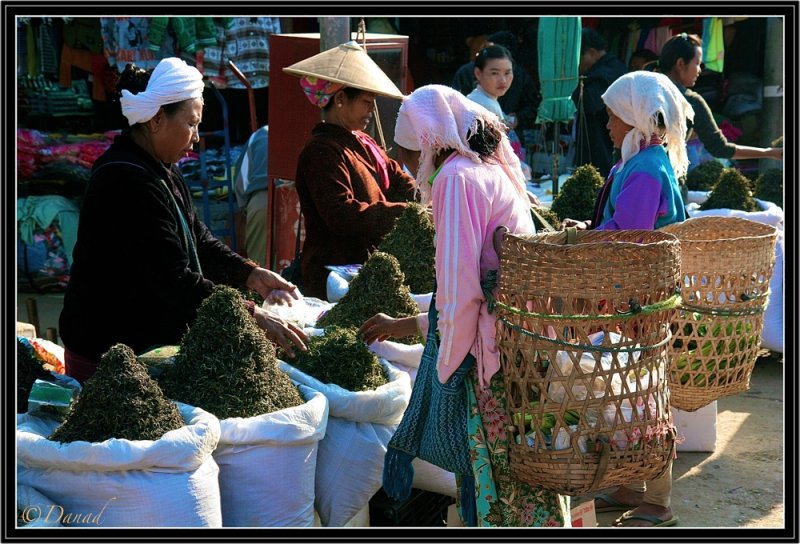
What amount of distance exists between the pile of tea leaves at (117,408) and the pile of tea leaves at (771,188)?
5.20 metres

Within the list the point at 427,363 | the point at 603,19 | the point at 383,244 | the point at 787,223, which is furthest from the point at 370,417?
the point at 603,19

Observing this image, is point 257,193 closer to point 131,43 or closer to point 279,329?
point 131,43

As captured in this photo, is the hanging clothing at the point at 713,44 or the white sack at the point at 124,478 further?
the hanging clothing at the point at 713,44

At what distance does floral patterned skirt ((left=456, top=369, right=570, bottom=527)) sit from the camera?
2.63 m

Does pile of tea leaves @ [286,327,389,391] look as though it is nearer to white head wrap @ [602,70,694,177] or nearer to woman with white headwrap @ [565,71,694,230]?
woman with white headwrap @ [565,71,694,230]

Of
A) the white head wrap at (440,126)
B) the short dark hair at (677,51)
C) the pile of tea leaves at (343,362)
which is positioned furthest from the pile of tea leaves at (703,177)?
the white head wrap at (440,126)

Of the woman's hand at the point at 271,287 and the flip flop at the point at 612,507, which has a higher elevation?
the woman's hand at the point at 271,287

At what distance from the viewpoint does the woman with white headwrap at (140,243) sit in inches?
114

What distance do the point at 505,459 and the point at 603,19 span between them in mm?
8340

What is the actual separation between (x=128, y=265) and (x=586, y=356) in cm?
144

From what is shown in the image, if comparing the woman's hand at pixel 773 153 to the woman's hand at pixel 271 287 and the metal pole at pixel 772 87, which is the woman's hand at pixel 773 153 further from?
the woman's hand at pixel 271 287

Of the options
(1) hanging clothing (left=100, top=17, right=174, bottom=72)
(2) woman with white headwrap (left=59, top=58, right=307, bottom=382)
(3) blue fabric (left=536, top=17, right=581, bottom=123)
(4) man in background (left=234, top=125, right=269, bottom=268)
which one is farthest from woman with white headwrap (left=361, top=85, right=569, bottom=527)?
(1) hanging clothing (left=100, top=17, right=174, bottom=72)

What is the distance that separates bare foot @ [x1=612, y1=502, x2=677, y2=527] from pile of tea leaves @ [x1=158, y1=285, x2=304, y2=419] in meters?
Result: 1.74

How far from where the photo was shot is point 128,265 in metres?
2.92
